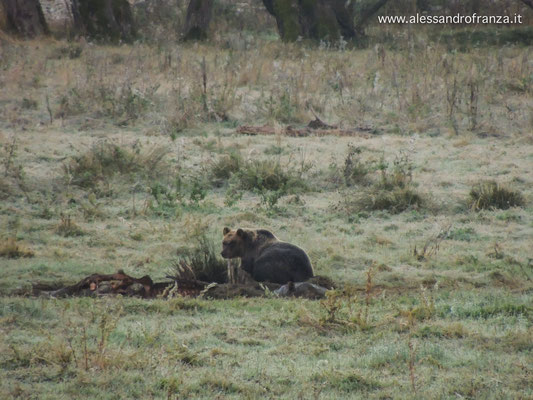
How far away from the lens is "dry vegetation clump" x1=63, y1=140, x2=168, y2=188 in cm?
1120

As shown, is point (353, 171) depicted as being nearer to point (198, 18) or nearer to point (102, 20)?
point (102, 20)

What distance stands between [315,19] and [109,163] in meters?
15.3

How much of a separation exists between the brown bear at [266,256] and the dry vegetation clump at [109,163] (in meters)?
3.39

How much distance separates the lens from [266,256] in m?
7.80

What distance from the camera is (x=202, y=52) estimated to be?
2078cm

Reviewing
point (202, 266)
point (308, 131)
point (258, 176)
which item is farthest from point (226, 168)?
point (202, 266)

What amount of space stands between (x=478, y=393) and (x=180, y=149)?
26.6 ft

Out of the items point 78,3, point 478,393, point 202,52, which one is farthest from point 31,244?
point 78,3

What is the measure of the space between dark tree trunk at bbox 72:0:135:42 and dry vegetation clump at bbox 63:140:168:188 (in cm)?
1261

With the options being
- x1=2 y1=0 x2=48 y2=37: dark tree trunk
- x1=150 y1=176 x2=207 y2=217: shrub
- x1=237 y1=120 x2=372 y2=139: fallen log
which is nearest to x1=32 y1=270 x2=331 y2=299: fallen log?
x1=150 y1=176 x2=207 y2=217: shrub

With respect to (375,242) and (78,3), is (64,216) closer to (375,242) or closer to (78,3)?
(375,242)

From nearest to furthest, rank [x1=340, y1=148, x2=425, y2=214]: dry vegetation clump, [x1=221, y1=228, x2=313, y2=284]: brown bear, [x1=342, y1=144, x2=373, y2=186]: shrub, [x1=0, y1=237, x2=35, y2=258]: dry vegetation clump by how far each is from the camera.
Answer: [x1=221, y1=228, x2=313, y2=284]: brown bear < [x1=0, y1=237, x2=35, y2=258]: dry vegetation clump < [x1=340, y1=148, x2=425, y2=214]: dry vegetation clump < [x1=342, y1=144, x2=373, y2=186]: shrub

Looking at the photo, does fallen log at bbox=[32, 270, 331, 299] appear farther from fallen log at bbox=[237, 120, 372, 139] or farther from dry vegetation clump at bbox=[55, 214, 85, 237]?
fallen log at bbox=[237, 120, 372, 139]

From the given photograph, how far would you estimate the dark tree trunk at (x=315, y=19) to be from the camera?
25281mm
